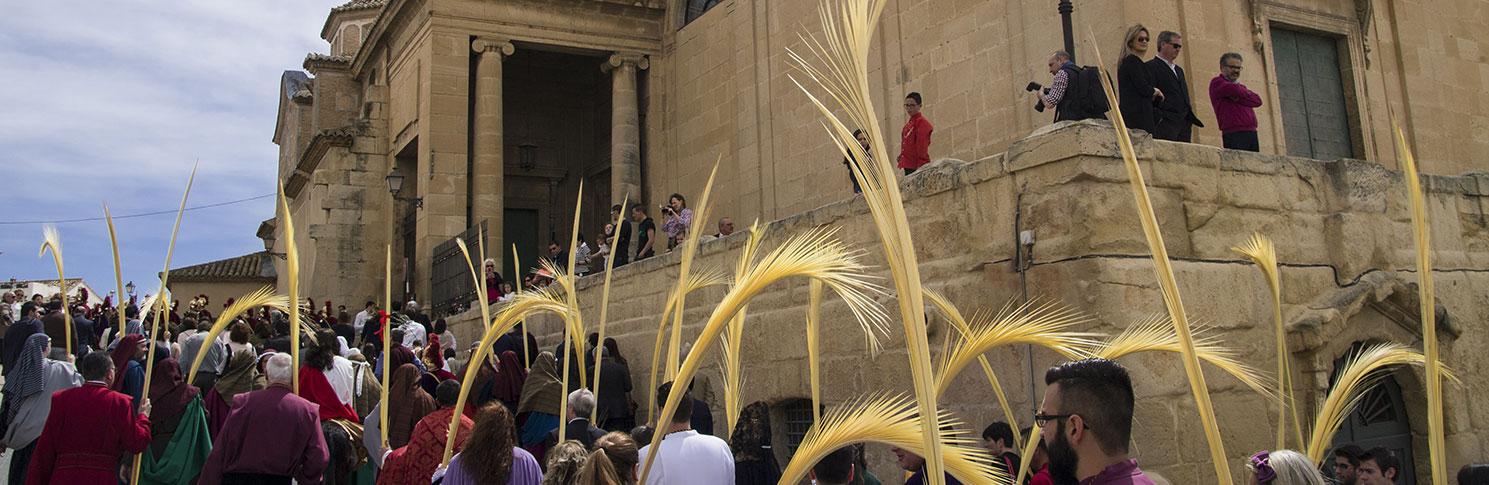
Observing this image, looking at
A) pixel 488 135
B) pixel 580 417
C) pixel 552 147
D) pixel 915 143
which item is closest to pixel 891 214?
pixel 580 417

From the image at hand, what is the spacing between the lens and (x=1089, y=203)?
6703mm

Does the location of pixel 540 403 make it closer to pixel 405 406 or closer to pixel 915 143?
pixel 405 406

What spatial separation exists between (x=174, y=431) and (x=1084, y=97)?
666 centimetres

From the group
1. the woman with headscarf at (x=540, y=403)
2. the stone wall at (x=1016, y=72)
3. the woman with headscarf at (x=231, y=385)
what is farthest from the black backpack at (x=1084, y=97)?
the woman with headscarf at (x=231, y=385)

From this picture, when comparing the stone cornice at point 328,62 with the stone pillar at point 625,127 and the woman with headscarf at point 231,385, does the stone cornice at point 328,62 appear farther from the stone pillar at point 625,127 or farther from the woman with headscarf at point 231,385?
the woman with headscarf at point 231,385

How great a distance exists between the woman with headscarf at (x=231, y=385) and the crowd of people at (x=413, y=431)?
0.01 metres

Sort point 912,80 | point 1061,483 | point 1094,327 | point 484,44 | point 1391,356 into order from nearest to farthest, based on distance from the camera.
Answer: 1. point 1061,483
2. point 1391,356
3. point 1094,327
4. point 912,80
5. point 484,44

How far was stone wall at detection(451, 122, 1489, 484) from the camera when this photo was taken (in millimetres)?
6676

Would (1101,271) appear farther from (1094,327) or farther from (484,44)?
(484,44)

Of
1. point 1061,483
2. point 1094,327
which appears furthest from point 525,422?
point 1061,483

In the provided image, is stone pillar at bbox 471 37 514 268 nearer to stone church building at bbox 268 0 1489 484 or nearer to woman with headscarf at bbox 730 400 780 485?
stone church building at bbox 268 0 1489 484

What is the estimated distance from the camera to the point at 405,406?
6.93 metres

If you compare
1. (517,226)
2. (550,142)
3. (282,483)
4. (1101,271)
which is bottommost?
(282,483)

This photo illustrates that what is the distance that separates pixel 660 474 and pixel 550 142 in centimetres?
1972
